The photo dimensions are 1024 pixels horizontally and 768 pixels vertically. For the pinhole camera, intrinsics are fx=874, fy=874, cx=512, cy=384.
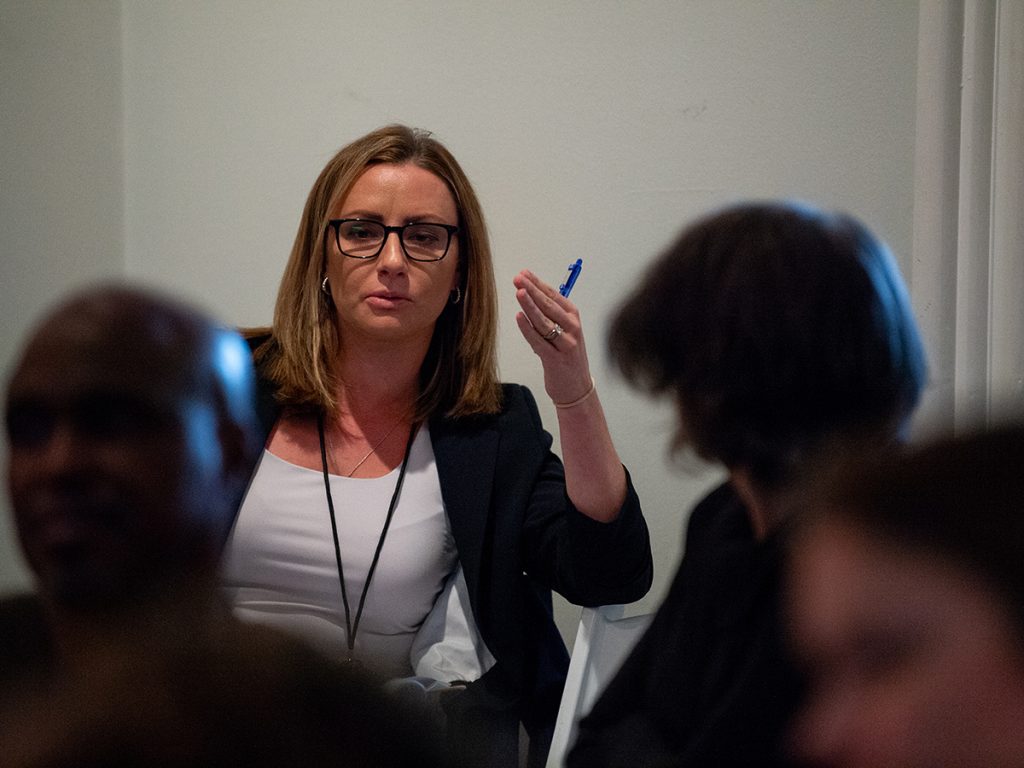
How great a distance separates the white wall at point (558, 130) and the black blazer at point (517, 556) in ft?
0.14

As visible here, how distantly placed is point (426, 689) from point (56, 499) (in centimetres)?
16

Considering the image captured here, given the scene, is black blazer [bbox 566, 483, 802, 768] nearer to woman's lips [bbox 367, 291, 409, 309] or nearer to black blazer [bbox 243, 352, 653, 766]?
black blazer [bbox 243, 352, 653, 766]

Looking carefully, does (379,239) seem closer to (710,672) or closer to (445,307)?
(445,307)

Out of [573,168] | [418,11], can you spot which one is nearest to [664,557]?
[573,168]

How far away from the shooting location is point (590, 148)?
0.90 meters

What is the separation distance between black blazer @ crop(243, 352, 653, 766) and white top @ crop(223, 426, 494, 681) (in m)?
0.02

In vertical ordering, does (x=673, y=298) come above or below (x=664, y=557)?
above

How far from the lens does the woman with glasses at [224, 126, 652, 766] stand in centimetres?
45

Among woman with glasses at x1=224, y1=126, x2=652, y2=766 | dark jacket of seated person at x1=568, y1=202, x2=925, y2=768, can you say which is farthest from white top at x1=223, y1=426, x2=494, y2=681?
dark jacket of seated person at x1=568, y1=202, x2=925, y2=768

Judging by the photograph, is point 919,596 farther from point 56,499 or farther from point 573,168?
point 573,168

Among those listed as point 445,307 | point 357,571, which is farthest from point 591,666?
point 445,307

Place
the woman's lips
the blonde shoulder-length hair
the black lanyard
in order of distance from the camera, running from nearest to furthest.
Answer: the black lanyard
the woman's lips
the blonde shoulder-length hair

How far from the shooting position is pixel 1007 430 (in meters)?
0.27

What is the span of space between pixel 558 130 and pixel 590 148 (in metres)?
0.13
